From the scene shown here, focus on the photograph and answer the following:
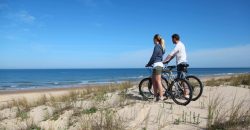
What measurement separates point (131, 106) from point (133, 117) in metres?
0.97

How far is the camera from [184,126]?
5.09 m

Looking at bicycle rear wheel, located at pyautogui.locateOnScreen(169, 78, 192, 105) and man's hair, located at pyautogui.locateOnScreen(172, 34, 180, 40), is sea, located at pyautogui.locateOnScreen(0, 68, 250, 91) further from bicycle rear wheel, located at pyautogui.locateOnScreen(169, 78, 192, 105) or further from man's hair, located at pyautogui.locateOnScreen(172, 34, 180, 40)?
man's hair, located at pyautogui.locateOnScreen(172, 34, 180, 40)

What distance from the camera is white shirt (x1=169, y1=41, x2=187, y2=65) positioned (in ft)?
24.7

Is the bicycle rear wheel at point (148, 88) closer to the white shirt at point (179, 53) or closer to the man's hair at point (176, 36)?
the white shirt at point (179, 53)

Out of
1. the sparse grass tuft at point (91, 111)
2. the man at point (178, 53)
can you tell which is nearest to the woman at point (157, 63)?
the man at point (178, 53)

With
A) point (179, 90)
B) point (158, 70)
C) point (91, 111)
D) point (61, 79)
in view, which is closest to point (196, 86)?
point (179, 90)

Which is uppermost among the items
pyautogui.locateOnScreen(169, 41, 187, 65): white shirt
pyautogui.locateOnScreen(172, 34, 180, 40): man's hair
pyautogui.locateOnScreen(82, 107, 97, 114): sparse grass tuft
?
pyautogui.locateOnScreen(172, 34, 180, 40): man's hair

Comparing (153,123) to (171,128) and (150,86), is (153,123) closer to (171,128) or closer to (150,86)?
(171,128)

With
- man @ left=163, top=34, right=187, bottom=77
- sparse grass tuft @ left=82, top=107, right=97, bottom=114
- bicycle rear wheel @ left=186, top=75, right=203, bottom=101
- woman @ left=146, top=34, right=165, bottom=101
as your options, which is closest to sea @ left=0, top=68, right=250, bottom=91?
woman @ left=146, top=34, right=165, bottom=101

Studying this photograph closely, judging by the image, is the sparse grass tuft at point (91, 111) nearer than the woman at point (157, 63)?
Yes

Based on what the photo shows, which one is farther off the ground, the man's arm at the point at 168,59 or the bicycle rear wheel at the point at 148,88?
the man's arm at the point at 168,59

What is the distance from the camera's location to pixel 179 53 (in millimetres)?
7547

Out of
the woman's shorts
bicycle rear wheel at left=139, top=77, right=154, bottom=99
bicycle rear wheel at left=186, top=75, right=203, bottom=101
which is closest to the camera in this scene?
the woman's shorts

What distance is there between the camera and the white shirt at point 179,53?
753 centimetres
